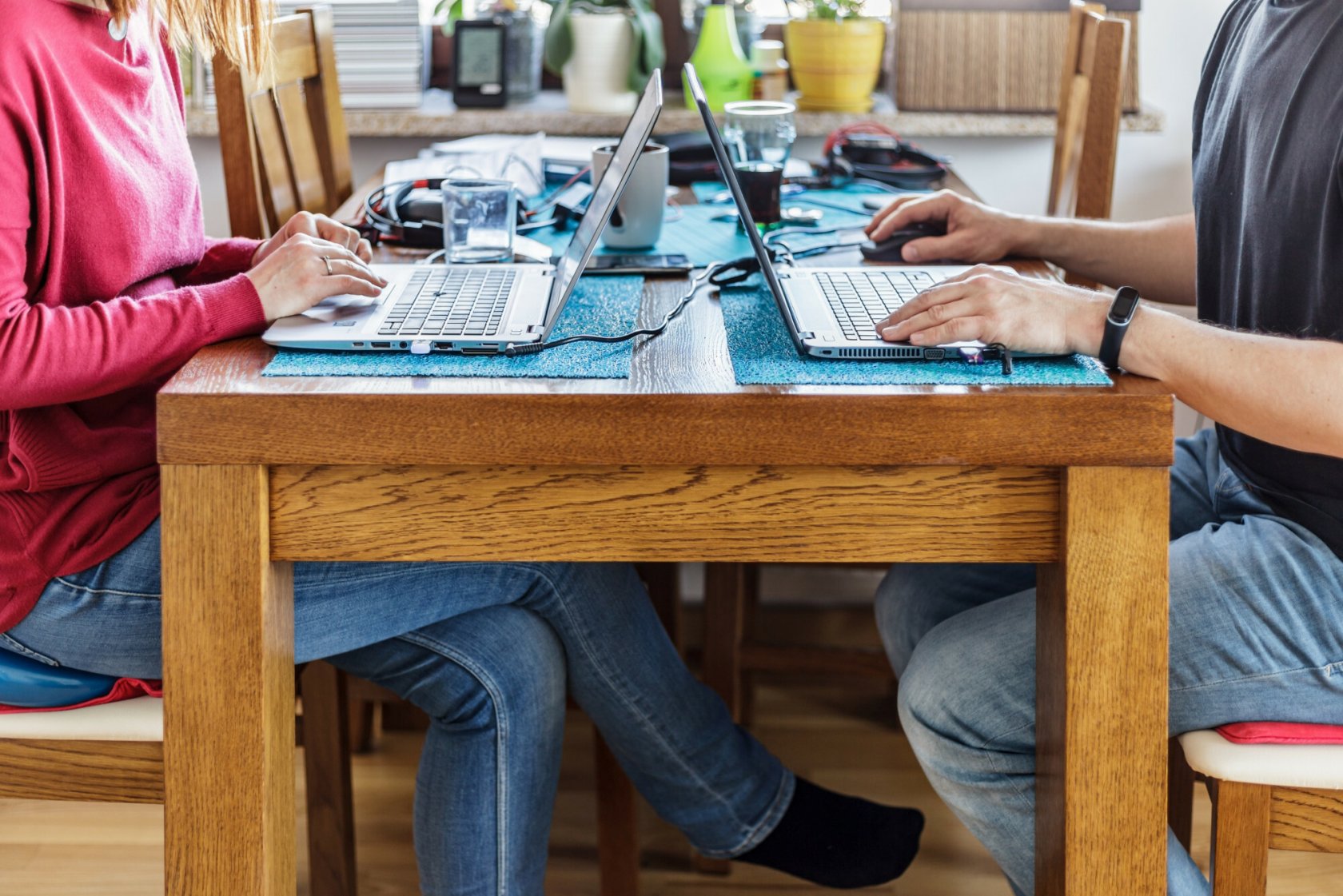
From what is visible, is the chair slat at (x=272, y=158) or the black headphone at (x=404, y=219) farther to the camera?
the chair slat at (x=272, y=158)

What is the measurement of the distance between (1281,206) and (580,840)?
3.88 feet

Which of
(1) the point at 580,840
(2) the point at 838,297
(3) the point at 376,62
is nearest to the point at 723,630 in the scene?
(1) the point at 580,840

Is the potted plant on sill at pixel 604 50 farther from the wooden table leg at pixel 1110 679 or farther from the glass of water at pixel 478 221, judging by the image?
the wooden table leg at pixel 1110 679

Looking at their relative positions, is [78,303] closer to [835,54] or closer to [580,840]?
[580,840]

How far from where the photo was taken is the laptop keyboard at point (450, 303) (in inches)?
44.8

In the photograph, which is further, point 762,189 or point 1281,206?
point 762,189

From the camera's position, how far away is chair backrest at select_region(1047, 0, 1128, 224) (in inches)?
74.0

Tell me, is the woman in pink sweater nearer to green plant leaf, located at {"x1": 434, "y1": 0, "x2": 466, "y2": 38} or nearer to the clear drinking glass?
the clear drinking glass

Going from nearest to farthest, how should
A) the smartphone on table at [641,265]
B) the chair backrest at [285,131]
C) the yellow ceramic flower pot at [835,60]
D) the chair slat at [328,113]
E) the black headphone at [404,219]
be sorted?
the smartphone on table at [641,265] → the black headphone at [404,219] → the chair backrest at [285,131] → the chair slat at [328,113] → the yellow ceramic flower pot at [835,60]

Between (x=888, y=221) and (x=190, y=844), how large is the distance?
0.96m

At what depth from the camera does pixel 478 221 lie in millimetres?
1473

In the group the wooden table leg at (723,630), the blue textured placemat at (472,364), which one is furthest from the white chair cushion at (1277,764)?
the wooden table leg at (723,630)

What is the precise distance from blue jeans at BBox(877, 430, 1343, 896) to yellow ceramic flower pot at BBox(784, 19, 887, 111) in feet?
4.19

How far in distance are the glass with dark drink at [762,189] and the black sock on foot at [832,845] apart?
0.68 m
